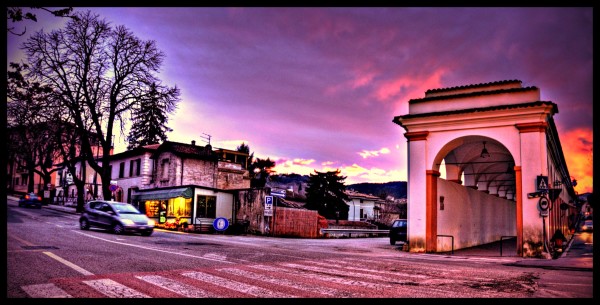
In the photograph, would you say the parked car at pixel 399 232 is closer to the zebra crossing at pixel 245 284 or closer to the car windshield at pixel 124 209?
the car windshield at pixel 124 209

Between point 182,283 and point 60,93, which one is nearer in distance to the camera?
point 182,283

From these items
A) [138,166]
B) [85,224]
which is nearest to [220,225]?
[85,224]

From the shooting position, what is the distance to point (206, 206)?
3403 cm

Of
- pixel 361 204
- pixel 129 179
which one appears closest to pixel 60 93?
pixel 129 179

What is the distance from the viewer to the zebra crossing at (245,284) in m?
7.05

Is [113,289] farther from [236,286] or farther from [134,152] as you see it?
[134,152]

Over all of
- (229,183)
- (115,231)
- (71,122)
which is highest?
(71,122)

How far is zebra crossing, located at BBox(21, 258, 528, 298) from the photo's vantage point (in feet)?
23.1

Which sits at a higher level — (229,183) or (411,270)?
(229,183)

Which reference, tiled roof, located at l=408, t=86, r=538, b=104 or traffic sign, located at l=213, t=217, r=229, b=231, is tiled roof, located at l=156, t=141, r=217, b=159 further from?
tiled roof, located at l=408, t=86, r=538, b=104

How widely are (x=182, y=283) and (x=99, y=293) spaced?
1.50 meters

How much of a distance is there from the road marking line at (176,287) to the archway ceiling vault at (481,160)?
16.8 metres
